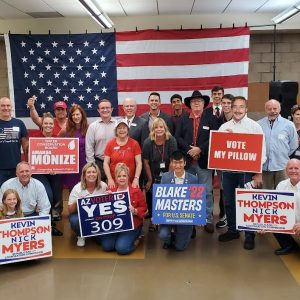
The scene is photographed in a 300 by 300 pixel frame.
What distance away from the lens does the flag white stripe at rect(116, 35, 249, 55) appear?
261 inches

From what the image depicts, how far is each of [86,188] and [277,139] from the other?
7.89 feet

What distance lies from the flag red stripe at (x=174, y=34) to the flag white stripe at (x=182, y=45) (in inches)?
2.2

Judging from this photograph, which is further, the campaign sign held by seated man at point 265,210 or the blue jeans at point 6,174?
the blue jeans at point 6,174

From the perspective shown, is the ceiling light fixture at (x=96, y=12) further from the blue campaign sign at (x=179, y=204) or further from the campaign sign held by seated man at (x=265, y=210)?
the campaign sign held by seated man at (x=265, y=210)

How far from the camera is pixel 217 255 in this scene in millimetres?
4023

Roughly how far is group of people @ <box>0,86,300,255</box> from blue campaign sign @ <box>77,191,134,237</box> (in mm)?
118

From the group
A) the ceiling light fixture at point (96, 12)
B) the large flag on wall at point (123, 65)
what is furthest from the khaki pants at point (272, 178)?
the ceiling light fixture at point (96, 12)

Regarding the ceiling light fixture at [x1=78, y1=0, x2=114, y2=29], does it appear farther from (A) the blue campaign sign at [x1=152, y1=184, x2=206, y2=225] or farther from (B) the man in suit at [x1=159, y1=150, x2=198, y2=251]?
(A) the blue campaign sign at [x1=152, y1=184, x2=206, y2=225]

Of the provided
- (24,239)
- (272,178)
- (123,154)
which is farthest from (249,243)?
(24,239)

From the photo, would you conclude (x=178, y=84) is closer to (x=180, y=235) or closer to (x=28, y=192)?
(x=180, y=235)

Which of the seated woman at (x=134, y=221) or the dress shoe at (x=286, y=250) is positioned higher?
the seated woman at (x=134, y=221)

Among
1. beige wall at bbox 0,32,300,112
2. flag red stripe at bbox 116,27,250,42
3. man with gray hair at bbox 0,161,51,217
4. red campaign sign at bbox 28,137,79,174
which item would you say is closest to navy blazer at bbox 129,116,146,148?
red campaign sign at bbox 28,137,79,174

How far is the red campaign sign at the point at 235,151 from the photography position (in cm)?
418

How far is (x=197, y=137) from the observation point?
4.53m
